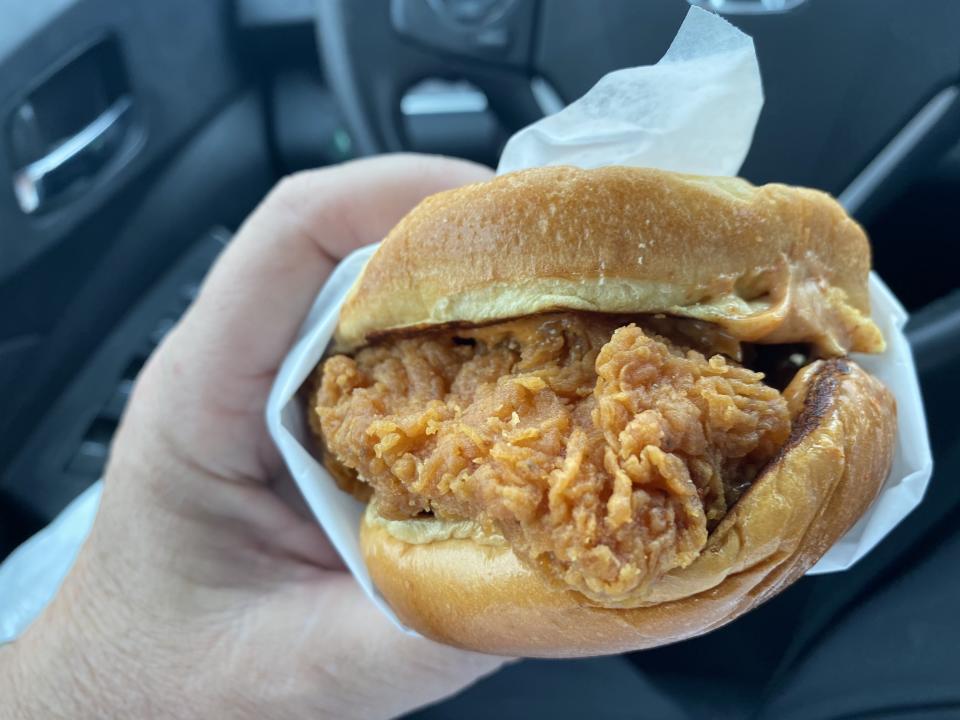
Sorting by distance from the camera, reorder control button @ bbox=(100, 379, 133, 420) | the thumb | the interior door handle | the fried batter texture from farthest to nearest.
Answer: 1. control button @ bbox=(100, 379, 133, 420)
2. the interior door handle
3. the thumb
4. the fried batter texture

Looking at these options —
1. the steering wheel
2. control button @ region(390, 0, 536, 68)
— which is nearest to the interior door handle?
the steering wheel

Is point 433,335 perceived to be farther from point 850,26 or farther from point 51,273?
point 51,273

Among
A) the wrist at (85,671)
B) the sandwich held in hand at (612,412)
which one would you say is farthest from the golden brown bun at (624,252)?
the wrist at (85,671)

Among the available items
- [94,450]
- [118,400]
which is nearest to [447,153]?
[118,400]

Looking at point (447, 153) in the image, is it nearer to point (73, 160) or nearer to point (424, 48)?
point (424, 48)

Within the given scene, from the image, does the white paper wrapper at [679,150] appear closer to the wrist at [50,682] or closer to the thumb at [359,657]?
the thumb at [359,657]

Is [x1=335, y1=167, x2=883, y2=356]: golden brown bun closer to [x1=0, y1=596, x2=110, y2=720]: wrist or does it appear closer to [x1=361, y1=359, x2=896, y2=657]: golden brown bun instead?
[x1=361, y1=359, x2=896, y2=657]: golden brown bun
